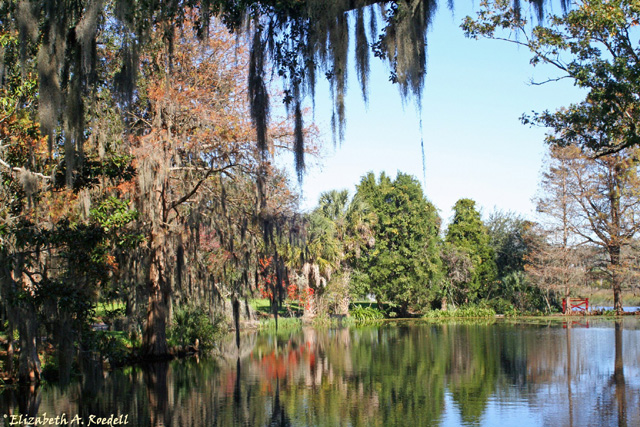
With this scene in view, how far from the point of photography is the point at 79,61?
8.19 meters

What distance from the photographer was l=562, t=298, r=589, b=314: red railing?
120 feet

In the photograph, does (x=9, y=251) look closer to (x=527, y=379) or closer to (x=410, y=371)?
(x=410, y=371)

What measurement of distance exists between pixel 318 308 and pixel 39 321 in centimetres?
2251

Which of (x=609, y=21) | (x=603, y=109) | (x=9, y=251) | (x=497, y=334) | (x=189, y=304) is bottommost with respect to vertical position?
(x=497, y=334)

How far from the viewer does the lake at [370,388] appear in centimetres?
985

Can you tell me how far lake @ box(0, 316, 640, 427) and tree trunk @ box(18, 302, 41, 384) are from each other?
317 mm

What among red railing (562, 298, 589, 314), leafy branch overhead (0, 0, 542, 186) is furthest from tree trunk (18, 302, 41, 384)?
red railing (562, 298, 589, 314)

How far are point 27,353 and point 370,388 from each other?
618 cm

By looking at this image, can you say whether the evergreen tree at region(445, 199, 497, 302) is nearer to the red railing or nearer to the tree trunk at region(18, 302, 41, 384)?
the red railing

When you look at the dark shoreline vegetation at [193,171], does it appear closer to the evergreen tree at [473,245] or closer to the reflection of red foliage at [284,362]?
the reflection of red foliage at [284,362]

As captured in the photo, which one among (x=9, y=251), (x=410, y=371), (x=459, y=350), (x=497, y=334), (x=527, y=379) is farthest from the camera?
(x=497, y=334)

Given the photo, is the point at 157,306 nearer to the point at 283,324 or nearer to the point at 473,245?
the point at 283,324

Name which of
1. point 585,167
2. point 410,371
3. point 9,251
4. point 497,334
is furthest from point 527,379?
point 585,167

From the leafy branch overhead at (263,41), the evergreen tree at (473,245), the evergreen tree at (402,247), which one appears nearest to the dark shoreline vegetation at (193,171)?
the leafy branch overhead at (263,41)
